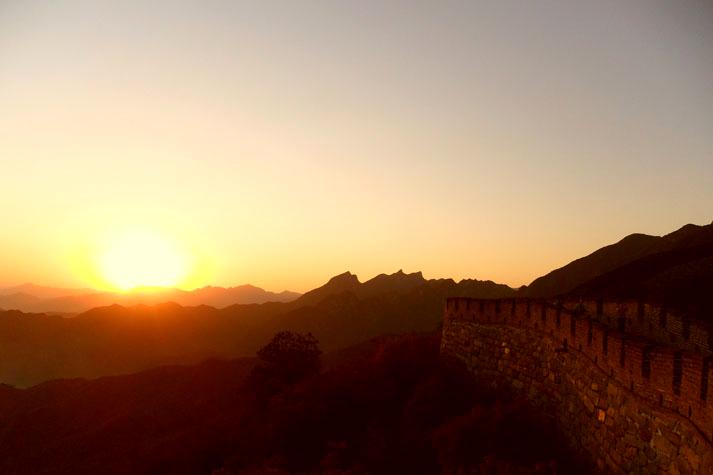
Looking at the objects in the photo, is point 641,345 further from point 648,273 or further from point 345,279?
point 345,279

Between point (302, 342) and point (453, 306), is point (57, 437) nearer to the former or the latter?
point (302, 342)

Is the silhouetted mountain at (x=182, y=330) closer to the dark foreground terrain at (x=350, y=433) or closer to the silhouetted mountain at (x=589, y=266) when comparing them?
the silhouetted mountain at (x=589, y=266)

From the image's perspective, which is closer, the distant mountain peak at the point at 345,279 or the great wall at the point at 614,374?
the great wall at the point at 614,374

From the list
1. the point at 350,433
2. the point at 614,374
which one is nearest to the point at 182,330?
the point at 350,433

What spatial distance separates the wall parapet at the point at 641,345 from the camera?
684cm

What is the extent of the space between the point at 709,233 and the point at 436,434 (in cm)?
Answer: 4071

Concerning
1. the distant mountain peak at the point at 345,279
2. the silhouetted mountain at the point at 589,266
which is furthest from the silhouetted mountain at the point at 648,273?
the distant mountain peak at the point at 345,279

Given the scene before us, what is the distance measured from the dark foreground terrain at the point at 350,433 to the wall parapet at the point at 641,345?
228 centimetres

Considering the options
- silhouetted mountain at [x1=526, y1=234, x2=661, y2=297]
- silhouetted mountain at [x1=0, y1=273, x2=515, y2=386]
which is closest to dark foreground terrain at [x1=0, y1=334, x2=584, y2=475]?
silhouetted mountain at [x1=526, y1=234, x2=661, y2=297]

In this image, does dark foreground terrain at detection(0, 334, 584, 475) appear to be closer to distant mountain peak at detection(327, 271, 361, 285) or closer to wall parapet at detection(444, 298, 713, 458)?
wall parapet at detection(444, 298, 713, 458)

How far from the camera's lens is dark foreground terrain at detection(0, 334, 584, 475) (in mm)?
12820

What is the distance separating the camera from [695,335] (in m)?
9.80

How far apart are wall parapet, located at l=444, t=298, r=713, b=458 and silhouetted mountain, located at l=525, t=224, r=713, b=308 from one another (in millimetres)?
2185

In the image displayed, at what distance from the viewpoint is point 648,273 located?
32.5m
